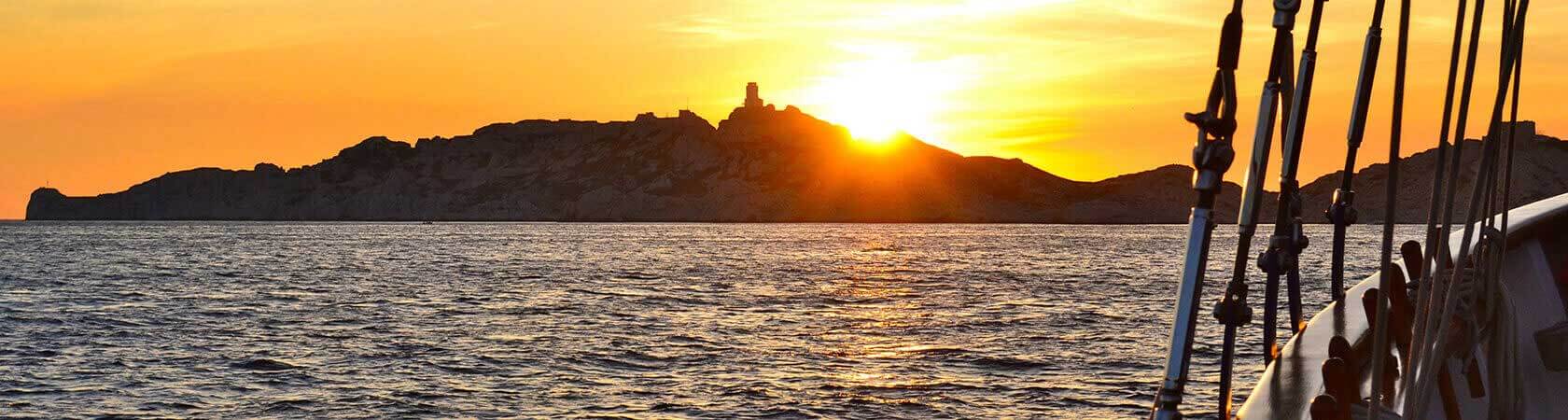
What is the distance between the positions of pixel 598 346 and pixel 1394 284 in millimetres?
34101

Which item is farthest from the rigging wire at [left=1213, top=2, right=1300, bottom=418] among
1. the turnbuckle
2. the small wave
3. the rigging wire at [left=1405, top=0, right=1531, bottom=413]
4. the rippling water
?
the small wave

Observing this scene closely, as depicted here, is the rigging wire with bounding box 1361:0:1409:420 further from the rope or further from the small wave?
the small wave

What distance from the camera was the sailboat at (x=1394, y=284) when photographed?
316cm

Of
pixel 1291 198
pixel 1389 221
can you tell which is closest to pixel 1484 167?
pixel 1389 221

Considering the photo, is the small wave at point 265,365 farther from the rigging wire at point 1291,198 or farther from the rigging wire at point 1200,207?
the rigging wire at point 1200,207

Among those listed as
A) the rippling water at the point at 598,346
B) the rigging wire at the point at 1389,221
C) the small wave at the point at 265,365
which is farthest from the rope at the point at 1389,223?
the small wave at the point at 265,365

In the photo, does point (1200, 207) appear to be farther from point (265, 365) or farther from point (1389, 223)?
point (265, 365)

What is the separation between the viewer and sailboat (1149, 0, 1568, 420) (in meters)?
3.16

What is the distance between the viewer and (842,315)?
52000 mm

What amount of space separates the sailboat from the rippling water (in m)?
18.5

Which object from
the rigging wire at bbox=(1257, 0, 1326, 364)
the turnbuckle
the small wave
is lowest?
the small wave

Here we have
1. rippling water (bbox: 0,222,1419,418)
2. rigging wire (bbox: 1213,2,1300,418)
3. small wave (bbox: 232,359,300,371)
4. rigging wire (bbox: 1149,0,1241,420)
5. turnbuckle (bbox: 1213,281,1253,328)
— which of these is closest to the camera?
rigging wire (bbox: 1149,0,1241,420)

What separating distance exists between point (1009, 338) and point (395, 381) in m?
16.4

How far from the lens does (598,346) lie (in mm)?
37844
